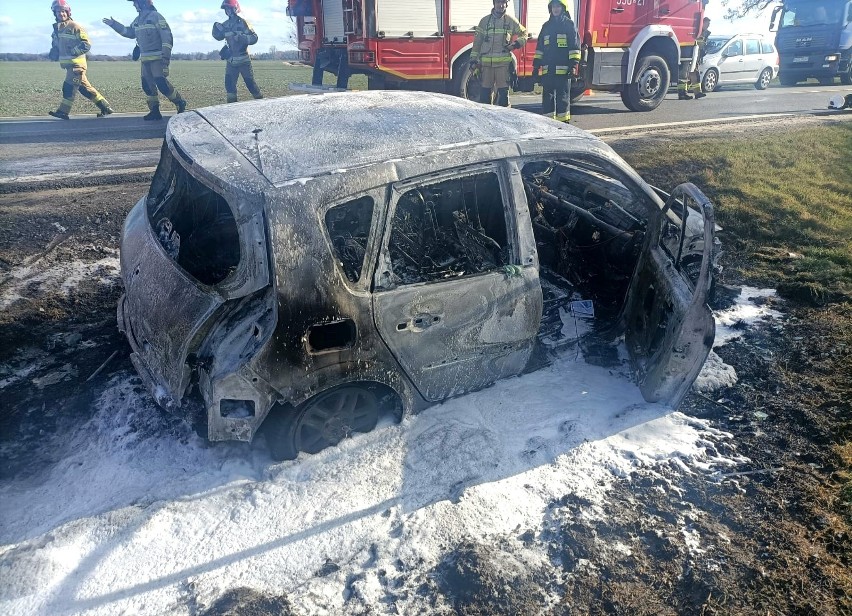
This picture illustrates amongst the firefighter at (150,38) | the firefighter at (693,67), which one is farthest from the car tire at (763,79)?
the firefighter at (150,38)

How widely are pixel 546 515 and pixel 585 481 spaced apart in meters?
0.32

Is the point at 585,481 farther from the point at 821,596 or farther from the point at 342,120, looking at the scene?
the point at 342,120

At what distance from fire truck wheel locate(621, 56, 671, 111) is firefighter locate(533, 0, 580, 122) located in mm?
3522

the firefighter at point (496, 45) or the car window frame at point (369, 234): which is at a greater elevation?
the firefighter at point (496, 45)

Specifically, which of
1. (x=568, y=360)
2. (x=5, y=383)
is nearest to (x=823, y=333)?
(x=568, y=360)

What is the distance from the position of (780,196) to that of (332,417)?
6.06 metres

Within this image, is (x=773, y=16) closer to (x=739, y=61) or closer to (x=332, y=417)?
(x=739, y=61)

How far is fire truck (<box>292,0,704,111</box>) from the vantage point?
33.8 feet

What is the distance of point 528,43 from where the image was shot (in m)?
11.6

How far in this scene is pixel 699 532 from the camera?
269 centimetres

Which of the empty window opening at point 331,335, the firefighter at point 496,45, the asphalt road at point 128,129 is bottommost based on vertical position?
the empty window opening at point 331,335

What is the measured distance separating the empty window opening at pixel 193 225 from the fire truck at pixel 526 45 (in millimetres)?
7472

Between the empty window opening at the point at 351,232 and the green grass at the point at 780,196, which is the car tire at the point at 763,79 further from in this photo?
the empty window opening at the point at 351,232

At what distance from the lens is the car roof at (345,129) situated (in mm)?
2918
